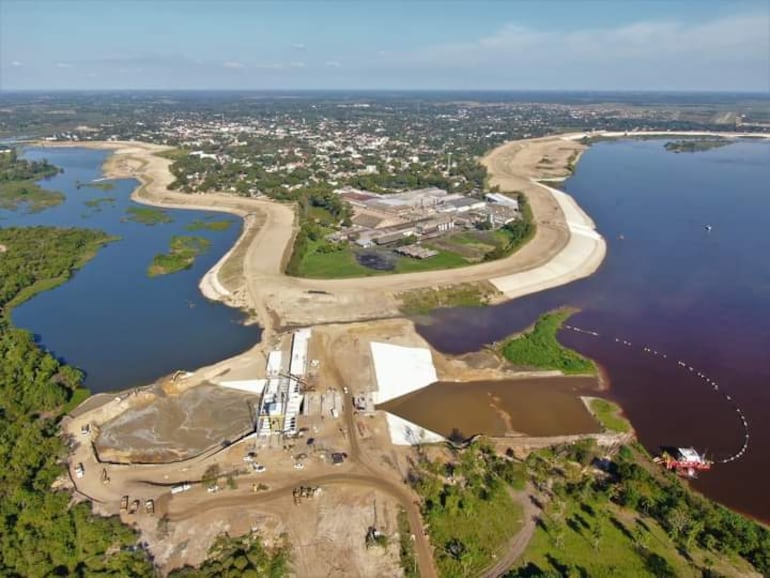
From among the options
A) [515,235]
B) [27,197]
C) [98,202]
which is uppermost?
[515,235]

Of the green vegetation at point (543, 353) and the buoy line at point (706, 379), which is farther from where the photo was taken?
the green vegetation at point (543, 353)

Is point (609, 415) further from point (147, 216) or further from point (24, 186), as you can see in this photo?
point (24, 186)

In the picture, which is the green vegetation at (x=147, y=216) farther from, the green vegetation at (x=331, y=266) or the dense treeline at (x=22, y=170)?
the dense treeline at (x=22, y=170)

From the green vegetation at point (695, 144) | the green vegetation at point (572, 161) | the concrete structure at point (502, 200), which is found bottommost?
the concrete structure at point (502, 200)

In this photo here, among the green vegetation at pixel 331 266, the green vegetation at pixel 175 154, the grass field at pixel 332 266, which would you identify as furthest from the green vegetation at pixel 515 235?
the green vegetation at pixel 175 154

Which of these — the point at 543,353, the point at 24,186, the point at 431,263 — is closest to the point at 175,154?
the point at 24,186

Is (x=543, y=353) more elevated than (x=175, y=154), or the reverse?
(x=175, y=154)
